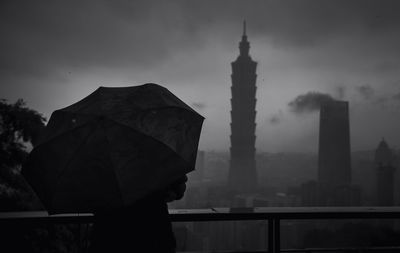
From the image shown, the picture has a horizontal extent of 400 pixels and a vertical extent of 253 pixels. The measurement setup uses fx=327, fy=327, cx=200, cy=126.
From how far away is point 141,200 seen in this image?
5.23ft

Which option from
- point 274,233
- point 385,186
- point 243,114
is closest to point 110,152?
point 274,233

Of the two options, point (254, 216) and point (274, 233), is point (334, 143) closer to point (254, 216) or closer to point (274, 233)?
point (274, 233)

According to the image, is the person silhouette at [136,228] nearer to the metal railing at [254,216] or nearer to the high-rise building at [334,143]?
the metal railing at [254,216]

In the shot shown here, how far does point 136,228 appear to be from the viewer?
1.57 meters

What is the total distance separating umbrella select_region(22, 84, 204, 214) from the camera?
60.8 inches

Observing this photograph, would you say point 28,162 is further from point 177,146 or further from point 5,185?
point 5,185

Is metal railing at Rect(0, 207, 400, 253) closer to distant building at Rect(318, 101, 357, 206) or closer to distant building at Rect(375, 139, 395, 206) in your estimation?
distant building at Rect(375, 139, 395, 206)

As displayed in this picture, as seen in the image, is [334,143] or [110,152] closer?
[110,152]

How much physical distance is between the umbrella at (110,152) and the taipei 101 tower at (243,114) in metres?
88.4

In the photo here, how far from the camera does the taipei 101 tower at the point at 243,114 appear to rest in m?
90.1

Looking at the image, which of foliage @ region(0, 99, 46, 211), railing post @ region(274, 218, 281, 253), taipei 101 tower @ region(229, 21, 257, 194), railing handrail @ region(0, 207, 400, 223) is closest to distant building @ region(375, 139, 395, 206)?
foliage @ region(0, 99, 46, 211)

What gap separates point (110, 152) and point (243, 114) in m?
91.0

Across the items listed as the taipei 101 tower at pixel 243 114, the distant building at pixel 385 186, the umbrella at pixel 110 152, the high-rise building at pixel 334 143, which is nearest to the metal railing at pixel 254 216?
the umbrella at pixel 110 152

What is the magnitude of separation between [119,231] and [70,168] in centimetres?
39
